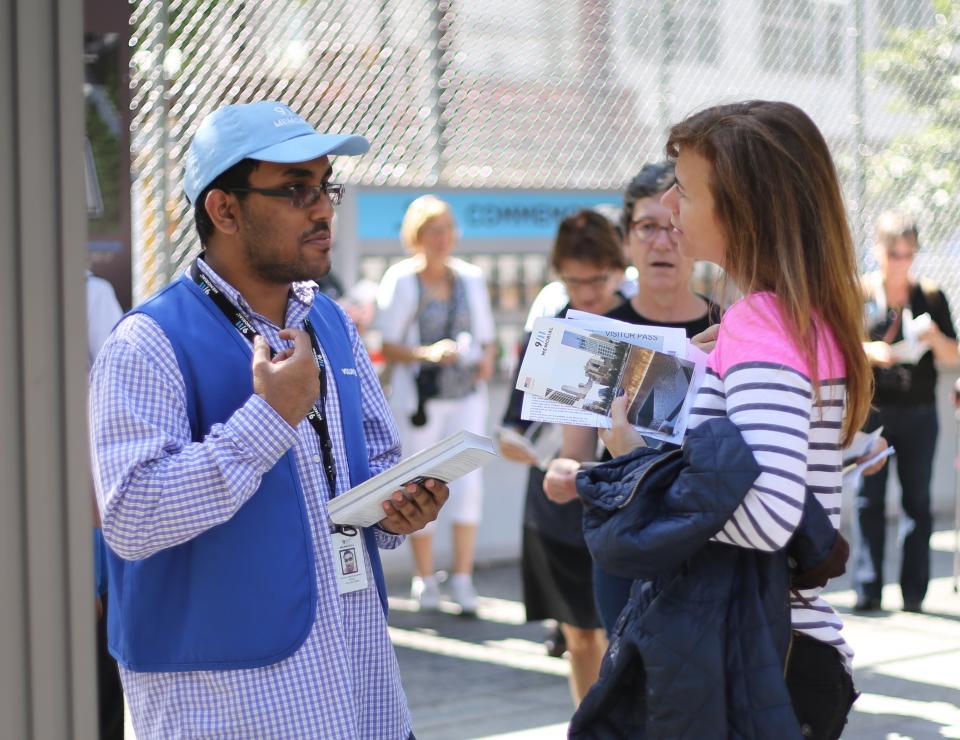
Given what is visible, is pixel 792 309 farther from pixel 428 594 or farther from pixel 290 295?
pixel 428 594

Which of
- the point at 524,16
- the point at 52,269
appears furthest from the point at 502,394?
A: the point at 52,269

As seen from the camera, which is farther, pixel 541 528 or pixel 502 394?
pixel 502 394

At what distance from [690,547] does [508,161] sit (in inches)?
255

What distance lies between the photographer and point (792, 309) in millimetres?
2318

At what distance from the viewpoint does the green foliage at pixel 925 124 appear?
1025 cm

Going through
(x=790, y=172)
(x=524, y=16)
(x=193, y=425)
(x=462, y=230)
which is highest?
(x=524, y=16)

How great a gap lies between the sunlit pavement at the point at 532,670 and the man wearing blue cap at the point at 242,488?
2791mm

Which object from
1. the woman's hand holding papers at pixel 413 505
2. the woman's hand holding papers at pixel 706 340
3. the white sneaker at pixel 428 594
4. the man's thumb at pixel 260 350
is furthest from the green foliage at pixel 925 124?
the man's thumb at pixel 260 350

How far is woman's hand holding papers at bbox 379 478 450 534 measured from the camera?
2514mm

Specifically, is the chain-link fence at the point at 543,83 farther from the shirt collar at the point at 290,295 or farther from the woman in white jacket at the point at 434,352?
the shirt collar at the point at 290,295

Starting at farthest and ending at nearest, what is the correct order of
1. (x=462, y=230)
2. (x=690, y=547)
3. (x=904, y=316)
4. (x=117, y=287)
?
(x=462, y=230), (x=904, y=316), (x=117, y=287), (x=690, y=547)

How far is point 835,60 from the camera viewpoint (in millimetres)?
10070

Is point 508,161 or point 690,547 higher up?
point 508,161

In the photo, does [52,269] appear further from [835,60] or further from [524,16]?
[835,60]
